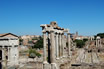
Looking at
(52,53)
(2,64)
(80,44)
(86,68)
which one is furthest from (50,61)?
(80,44)

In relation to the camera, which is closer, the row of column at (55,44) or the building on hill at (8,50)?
the row of column at (55,44)

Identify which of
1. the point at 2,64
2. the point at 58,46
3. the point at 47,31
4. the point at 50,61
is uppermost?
the point at 47,31

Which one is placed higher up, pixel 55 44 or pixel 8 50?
pixel 55 44

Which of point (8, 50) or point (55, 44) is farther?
point (8, 50)

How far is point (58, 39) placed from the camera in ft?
47.8

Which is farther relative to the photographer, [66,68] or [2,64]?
[2,64]

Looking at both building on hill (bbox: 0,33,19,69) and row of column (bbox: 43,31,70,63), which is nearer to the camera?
row of column (bbox: 43,31,70,63)

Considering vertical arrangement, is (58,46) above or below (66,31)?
below

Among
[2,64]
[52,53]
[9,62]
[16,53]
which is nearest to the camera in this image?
[52,53]

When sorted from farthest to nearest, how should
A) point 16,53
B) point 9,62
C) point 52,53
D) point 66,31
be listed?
1. point 16,53
2. point 9,62
3. point 66,31
4. point 52,53

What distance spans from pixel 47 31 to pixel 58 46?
10.5 feet

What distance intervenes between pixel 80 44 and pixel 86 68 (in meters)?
58.4

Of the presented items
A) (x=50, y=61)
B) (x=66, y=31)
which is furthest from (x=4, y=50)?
(x=50, y=61)

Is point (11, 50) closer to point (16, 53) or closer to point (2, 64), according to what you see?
point (16, 53)
